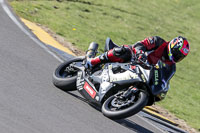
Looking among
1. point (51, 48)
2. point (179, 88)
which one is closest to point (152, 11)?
point (179, 88)

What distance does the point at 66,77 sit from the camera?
7043 mm

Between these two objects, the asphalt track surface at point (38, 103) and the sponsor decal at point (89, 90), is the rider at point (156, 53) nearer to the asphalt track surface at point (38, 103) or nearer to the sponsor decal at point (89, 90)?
the sponsor decal at point (89, 90)

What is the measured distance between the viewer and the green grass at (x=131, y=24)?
36.8 ft

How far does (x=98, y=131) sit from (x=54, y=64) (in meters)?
2.98

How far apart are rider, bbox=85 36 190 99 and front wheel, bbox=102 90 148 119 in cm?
41

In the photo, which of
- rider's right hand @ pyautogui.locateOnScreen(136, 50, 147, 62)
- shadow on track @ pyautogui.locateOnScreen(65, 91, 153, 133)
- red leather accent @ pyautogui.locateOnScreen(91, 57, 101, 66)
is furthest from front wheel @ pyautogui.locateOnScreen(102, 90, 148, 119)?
red leather accent @ pyautogui.locateOnScreen(91, 57, 101, 66)

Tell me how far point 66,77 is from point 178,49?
7.02 feet

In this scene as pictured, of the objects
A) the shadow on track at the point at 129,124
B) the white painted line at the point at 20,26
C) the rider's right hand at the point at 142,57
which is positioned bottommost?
the white painted line at the point at 20,26

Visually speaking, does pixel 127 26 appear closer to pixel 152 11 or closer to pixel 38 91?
pixel 152 11

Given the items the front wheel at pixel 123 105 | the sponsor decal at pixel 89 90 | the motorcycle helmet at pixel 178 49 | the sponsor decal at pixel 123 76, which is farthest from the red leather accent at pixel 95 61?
the motorcycle helmet at pixel 178 49

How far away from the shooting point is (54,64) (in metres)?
8.03

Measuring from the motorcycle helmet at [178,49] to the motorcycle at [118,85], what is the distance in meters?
0.22

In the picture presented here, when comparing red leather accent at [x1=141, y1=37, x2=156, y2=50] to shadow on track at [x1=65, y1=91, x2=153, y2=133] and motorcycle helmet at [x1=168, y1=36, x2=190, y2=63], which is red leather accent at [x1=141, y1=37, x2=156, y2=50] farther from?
shadow on track at [x1=65, y1=91, x2=153, y2=133]

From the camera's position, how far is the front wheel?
5.46 meters
